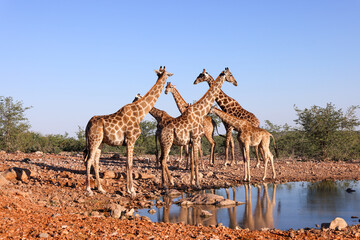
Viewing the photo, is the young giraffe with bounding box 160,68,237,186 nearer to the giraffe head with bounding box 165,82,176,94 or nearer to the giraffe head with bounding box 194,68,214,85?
the giraffe head with bounding box 165,82,176,94

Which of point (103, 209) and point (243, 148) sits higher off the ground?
point (243, 148)

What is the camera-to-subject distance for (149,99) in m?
11.9

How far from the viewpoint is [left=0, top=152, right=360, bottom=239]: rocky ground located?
632 cm

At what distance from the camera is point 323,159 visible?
70.8 feet

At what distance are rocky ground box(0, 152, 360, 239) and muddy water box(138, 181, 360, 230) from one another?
0.74 metres

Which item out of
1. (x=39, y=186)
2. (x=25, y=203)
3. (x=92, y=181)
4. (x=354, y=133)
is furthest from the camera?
(x=354, y=133)

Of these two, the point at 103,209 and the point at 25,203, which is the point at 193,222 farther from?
the point at 25,203

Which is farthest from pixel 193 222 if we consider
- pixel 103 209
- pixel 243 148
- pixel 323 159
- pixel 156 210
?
pixel 323 159

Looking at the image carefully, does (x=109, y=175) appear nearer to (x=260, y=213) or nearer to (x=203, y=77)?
(x=260, y=213)

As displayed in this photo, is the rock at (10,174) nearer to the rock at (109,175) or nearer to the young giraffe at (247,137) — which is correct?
the rock at (109,175)

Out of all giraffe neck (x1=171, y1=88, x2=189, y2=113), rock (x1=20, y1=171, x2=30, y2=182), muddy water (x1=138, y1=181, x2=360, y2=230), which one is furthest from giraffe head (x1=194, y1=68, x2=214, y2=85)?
rock (x1=20, y1=171, x2=30, y2=182)

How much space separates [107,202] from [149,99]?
3.66m

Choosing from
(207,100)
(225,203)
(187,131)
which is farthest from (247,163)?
(225,203)

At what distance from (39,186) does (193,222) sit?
17.2 ft
